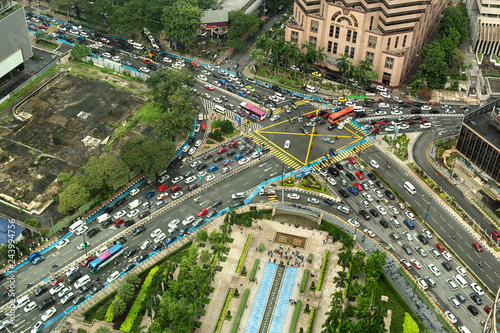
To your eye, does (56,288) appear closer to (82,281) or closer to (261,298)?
(82,281)

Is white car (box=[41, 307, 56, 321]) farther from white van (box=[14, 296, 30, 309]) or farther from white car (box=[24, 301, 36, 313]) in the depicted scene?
white van (box=[14, 296, 30, 309])

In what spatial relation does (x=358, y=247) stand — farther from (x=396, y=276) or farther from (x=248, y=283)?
(x=248, y=283)

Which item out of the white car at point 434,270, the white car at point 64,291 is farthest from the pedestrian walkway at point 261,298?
the white car at point 64,291

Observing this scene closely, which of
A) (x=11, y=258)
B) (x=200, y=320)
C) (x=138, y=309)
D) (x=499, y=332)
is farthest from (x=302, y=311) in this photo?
(x=11, y=258)

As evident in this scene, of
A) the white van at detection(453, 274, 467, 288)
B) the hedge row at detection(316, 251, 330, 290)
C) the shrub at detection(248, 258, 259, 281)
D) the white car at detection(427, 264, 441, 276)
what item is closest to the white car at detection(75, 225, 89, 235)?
the shrub at detection(248, 258, 259, 281)

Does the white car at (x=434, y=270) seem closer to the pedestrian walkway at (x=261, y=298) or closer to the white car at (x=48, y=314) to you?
the pedestrian walkway at (x=261, y=298)
